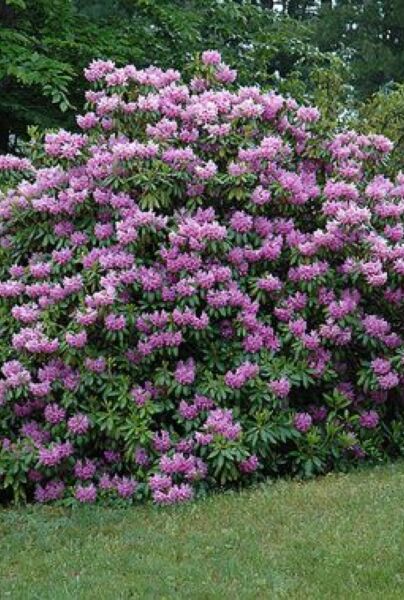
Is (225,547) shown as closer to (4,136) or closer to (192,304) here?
(192,304)

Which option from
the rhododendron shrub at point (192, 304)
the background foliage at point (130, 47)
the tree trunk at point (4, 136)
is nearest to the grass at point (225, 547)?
the rhododendron shrub at point (192, 304)

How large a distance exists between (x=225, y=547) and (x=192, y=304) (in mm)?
2399

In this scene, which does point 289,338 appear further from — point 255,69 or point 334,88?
point 255,69

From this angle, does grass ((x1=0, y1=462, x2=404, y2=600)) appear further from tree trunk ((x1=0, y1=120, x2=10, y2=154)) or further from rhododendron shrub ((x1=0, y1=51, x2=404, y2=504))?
tree trunk ((x1=0, y1=120, x2=10, y2=154))

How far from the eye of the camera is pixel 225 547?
5.48 m

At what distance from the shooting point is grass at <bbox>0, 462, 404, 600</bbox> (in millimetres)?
4809

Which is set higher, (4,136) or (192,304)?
(192,304)

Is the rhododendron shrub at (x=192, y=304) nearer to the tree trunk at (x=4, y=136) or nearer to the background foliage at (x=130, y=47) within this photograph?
the background foliage at (x=130, y=47)

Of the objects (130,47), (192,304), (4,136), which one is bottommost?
(4,136)

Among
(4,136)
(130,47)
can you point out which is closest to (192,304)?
(130,47)

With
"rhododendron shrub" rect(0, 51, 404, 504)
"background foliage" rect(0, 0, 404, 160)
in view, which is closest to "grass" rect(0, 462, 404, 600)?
"rhododendron shrub" rect(0, 51, 404, 504)

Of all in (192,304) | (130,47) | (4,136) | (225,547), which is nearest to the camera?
(225,547)

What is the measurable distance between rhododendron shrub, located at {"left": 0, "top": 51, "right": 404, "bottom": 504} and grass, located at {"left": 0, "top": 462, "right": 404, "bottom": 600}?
0.50 m

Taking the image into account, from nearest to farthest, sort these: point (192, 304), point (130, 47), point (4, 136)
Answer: point (192, 304) → point (130, 47) → point (4, 136)
